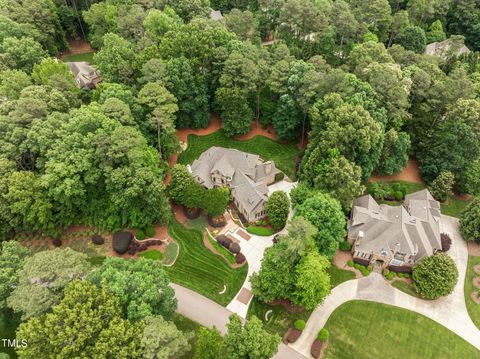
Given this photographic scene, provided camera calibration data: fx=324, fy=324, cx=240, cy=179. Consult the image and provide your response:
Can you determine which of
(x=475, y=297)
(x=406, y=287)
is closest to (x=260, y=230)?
(x=406, y=287)

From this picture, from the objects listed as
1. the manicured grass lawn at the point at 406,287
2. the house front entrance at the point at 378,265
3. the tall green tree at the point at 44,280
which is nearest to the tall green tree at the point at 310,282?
the house front entrance at the point at 378,265

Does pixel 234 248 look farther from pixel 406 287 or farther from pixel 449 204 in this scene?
pixel 449 204

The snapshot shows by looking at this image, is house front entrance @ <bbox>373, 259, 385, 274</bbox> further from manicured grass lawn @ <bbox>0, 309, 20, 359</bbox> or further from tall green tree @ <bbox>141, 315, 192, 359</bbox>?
manicured grass lawn @ <bbox>0, 309, 20, 359</bbox>

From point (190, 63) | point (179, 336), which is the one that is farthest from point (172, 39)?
point (179, 336)

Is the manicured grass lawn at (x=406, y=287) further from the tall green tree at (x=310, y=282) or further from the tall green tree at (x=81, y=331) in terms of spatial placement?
the tall green tree at (x=81, y=331)

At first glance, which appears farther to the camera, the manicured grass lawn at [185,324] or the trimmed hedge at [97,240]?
the trimmed hedge at [97,240]

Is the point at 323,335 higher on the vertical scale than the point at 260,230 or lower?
lower
